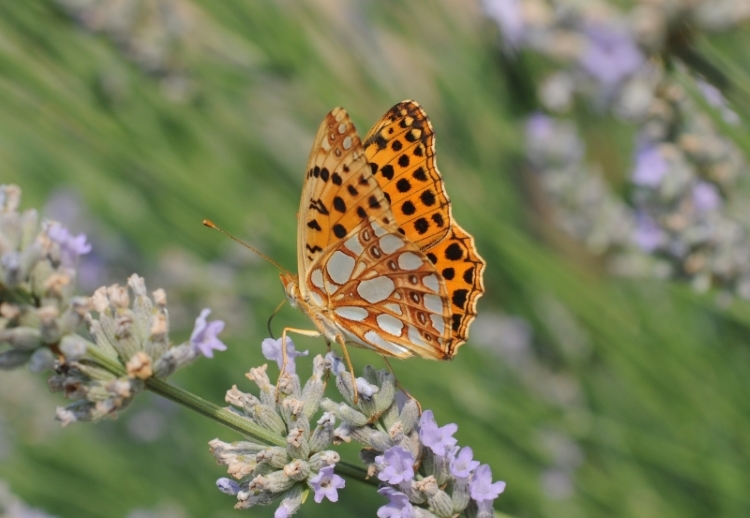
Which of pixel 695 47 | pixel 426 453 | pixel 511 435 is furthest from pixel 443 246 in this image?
pixel 511 435

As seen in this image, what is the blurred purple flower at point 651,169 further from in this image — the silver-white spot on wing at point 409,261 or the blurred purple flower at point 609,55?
the silver-white spot on wing at point 409,261

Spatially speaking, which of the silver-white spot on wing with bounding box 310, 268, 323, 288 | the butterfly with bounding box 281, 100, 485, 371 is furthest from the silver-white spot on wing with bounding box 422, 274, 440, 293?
the silver-white spot on wing with bounding box 310, 268, 323, 288

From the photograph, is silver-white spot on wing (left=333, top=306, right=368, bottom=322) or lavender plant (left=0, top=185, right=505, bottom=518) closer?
lavender plant (left=0, top=185, right=505, bottom=518)

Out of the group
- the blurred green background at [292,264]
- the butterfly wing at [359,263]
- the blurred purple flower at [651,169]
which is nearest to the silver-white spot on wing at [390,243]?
the butterfly wing at [359,263]

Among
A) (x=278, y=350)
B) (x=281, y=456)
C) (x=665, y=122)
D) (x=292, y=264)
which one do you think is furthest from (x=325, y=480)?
(x=292, y=264)

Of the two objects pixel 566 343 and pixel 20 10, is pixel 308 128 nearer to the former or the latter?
pixel 20 10

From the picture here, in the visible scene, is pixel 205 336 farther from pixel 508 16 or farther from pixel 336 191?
pixel 508 16

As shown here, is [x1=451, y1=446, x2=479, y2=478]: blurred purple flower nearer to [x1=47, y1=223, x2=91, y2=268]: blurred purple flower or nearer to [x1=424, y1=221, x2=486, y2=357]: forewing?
[x1=424, y1=221, x2=486, y2=357]: forewing
